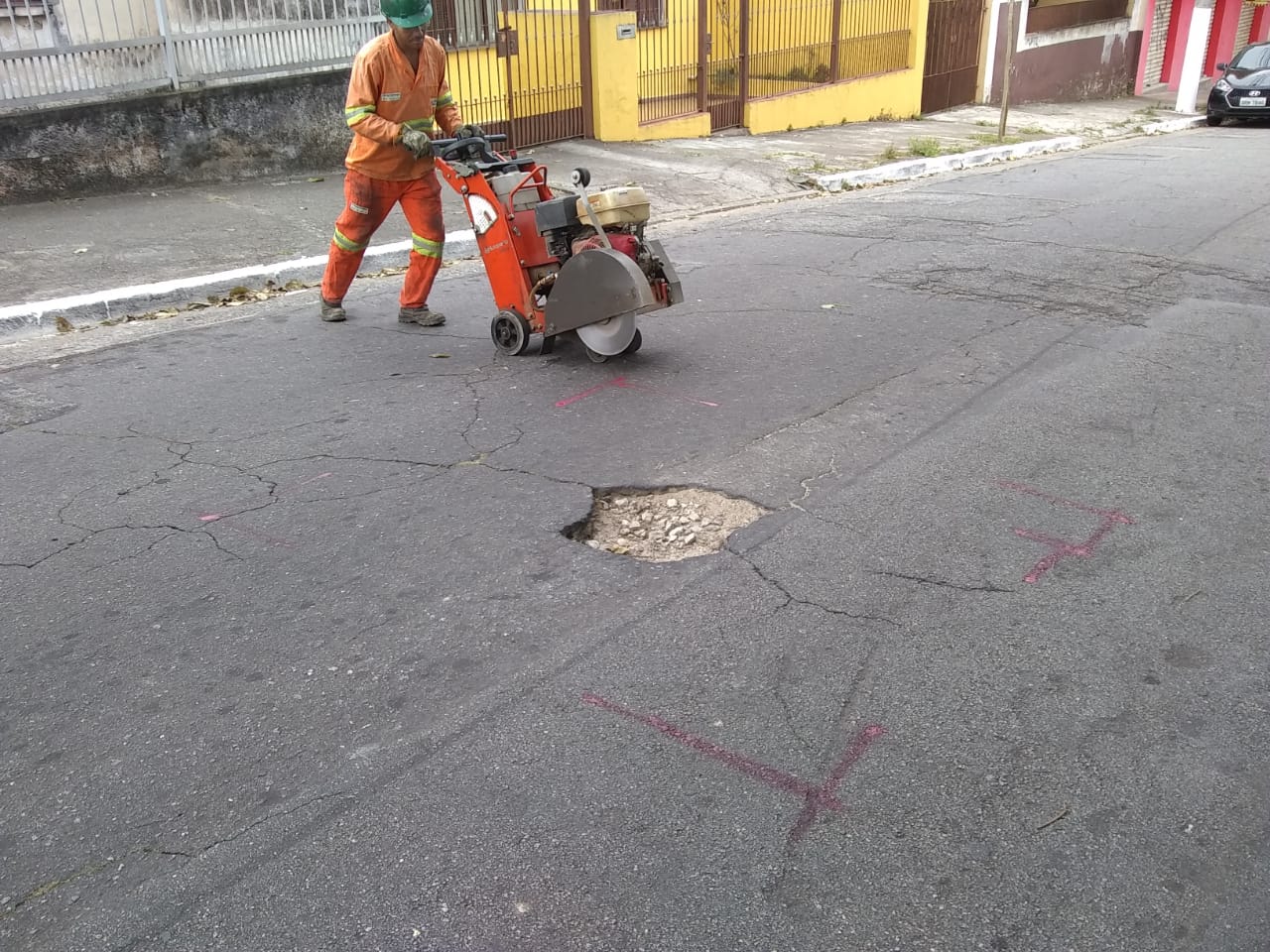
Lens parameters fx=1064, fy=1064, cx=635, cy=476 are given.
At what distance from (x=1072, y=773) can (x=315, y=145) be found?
9914 mm

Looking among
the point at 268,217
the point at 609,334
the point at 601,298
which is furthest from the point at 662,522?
the point at 268,217

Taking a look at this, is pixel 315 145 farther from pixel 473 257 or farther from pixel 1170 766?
pixel 1170 766

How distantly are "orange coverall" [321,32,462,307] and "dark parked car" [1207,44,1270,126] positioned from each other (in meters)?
19.0

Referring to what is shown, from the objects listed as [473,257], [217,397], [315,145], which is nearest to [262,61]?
[315,145]

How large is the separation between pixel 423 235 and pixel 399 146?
566 millimetres

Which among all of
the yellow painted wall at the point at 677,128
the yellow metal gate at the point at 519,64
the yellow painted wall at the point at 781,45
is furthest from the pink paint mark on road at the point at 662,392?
the yellow painted wall at the point at 781,45

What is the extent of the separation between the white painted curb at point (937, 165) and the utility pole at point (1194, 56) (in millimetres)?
7659

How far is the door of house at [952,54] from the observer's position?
1900cm

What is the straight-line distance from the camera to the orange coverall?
19.9ft

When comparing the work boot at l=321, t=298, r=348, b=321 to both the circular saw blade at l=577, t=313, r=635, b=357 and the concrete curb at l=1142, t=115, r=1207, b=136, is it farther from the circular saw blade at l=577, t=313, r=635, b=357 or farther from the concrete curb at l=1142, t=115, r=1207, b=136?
the concrete curb at l=1142, t=115, r=1207, b=136

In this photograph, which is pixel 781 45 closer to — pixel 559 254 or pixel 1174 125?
pixel 1174 125

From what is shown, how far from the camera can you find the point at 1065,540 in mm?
3879

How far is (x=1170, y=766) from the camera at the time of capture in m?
2.71

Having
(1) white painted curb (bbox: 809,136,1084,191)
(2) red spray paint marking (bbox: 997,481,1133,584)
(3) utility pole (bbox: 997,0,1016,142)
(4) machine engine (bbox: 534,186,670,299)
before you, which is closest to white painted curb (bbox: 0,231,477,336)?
(4) machine engine (bbox: 534,186,670,299)
